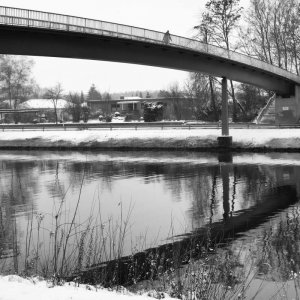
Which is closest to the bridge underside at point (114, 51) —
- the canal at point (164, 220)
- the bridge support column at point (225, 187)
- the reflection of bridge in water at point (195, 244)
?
the canal at point (164, 220)

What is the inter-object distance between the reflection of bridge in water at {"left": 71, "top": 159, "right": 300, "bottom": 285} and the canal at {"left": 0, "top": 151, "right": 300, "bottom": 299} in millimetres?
43

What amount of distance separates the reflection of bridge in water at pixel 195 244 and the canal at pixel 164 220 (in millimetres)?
43

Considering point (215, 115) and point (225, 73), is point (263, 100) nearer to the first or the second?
point (215, 115)

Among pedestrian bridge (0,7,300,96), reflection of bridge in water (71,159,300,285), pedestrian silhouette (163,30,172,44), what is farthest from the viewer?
pedestrian silhouette (163,30,172,44)

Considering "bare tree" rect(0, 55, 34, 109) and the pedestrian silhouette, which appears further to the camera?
"bare tree" rect(0, 55, 34, 109)

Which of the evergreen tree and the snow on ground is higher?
the evergreen tree

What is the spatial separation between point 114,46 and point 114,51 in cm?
35

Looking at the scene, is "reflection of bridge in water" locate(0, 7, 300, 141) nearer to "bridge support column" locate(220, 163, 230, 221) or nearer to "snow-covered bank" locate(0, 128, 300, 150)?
"snow-covered bank" locate(0, 128, 300, 150)

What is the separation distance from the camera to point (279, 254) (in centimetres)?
1145

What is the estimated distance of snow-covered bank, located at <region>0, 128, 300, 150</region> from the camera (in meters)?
44.1

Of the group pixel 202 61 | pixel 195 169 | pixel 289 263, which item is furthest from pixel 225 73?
pixel 289 263

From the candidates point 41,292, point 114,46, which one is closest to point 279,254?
point 41,292

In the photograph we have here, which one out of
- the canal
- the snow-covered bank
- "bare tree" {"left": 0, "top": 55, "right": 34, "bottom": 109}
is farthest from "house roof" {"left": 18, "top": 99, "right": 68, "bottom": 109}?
the canal

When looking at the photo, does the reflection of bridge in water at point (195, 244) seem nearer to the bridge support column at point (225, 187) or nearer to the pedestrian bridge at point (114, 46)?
the bridge support column at point (225, 187)
